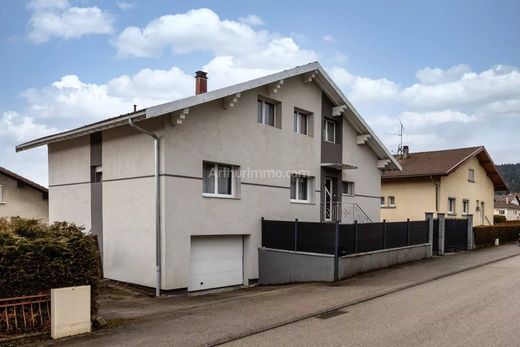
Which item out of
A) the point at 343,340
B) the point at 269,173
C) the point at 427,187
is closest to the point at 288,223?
the point at 269,173

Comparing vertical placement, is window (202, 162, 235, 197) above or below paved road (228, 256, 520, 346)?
above

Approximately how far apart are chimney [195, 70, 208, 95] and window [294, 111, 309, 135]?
12.4 feet

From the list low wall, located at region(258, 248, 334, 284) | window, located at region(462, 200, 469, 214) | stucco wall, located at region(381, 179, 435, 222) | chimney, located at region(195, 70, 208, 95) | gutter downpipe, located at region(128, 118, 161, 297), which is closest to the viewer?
gutter downpipe, located at region(128, 118, 161, 297)

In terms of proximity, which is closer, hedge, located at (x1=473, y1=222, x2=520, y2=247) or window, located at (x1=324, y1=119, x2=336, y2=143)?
window, located at (x1=324, y1=119, x2=336, y2=143)

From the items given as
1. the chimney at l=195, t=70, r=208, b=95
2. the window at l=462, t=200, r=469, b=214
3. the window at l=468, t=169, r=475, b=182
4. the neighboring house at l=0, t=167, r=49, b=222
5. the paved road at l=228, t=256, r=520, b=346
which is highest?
the chimney at l=195, t=70, r=208, b=95

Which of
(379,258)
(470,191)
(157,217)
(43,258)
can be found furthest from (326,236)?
(470,191)

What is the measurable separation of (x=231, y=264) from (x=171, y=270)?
273cm

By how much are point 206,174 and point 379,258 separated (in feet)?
21.8

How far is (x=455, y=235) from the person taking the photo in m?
21.7

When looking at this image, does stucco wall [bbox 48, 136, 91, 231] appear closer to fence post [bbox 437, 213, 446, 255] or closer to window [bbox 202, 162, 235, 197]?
window [bbox 202, 162, 235, 197]

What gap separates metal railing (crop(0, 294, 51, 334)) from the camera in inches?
271

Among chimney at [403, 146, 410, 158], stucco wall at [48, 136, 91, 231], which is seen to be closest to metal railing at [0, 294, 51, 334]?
stucco wall at [48, 136, 91, 231]

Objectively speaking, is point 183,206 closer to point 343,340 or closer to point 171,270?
point 171,270

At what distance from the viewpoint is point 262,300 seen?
10383 mm
